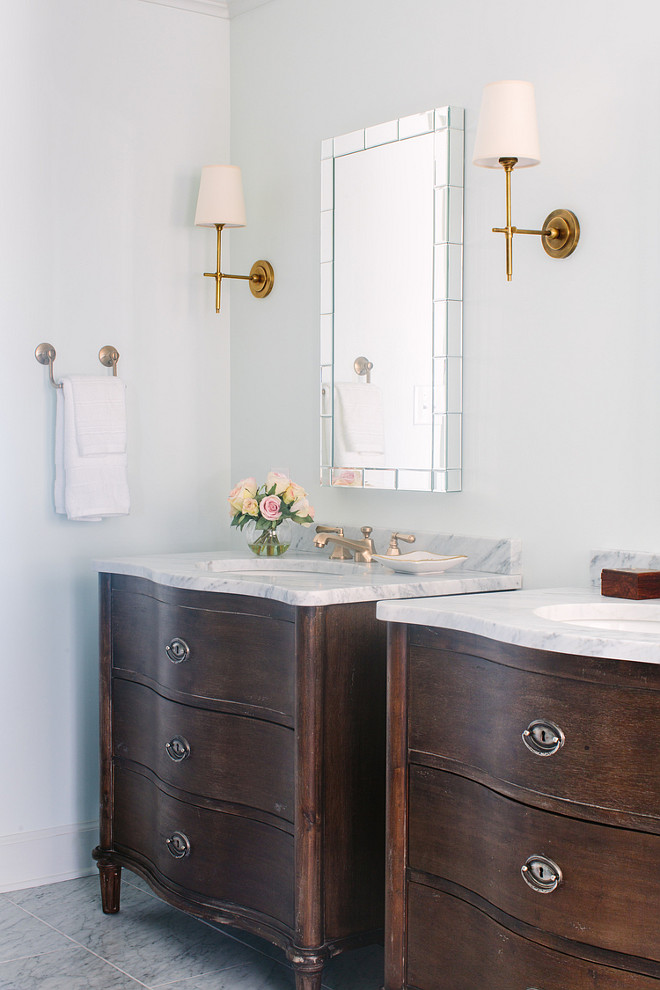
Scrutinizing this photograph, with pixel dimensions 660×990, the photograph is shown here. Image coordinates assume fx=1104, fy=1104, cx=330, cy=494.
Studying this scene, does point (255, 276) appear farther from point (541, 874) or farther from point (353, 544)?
point (541, 874)

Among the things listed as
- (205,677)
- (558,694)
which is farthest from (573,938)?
(205,677)

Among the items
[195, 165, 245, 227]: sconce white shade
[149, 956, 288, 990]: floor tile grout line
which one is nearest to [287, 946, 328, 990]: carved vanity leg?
[149, 956, 288, 990]: floor tile grout line

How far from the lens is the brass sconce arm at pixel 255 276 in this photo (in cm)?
301

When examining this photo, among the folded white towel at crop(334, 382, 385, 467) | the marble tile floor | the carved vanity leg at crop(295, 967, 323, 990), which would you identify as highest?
the folded white towel at crop(334, 382, 385, 467)

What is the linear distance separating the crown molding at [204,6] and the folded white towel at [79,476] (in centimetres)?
114

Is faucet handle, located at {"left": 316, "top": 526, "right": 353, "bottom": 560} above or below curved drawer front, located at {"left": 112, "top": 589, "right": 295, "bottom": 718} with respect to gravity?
above

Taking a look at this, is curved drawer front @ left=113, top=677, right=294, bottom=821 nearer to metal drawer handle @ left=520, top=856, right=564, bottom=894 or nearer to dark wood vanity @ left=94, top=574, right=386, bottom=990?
dark wood vanity @ left=94, top=574, right=386, bottom=990

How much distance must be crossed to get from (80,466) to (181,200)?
86 centimetres

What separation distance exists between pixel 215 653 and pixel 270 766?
26 cm

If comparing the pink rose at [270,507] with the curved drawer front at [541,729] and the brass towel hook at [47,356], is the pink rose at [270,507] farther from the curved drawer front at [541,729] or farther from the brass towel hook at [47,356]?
the curved drawer front at [541,729]

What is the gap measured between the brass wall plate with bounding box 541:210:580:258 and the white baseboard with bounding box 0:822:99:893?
6.35 feet

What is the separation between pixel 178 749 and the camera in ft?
7.80

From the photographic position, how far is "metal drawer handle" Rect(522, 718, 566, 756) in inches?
62.4

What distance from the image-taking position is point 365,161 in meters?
2.69
